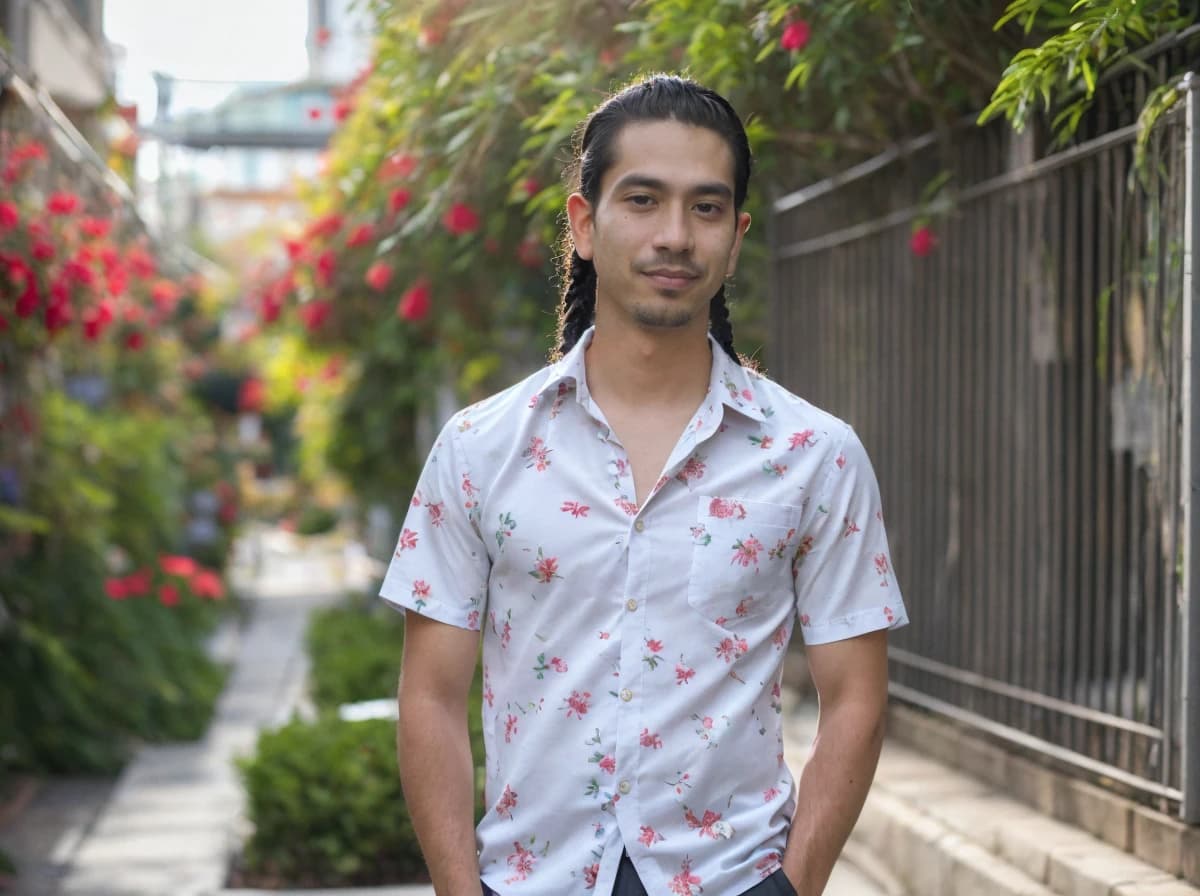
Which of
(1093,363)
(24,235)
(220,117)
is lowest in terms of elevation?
(1093,363)

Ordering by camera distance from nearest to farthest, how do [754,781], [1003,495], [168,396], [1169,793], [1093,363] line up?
[754,781] < [1169,793] < [1093,363] < [1003,495] < [168,396]

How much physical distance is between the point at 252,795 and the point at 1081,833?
3.68 m

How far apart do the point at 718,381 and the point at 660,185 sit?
0.31 m

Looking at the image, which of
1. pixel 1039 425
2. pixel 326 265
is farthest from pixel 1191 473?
pixel 326 265

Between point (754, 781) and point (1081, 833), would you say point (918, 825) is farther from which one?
point (754, 781)

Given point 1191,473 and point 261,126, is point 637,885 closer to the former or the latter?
point 1191,473

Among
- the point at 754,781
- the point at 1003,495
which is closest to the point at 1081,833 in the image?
the point at 1003,495

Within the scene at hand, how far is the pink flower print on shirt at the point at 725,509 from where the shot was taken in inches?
99.0

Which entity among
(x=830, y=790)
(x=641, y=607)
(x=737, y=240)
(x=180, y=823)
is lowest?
(x=180, y=823)

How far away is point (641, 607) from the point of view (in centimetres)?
248

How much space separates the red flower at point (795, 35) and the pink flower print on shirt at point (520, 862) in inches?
97.6

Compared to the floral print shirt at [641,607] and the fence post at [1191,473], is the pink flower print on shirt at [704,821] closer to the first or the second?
the floral print shirt at [641,607]

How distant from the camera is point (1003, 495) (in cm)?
571

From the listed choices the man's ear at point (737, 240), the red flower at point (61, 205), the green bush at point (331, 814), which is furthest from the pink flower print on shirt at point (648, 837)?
the red flower at point (61, 205)
